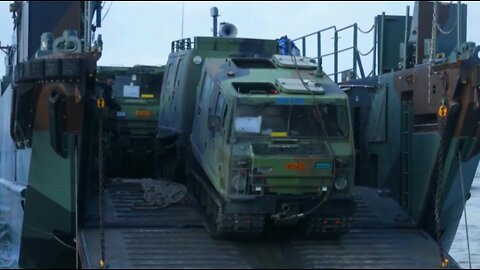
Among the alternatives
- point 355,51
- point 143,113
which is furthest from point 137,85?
point 355,51

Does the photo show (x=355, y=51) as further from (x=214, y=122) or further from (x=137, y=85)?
(x=214, y=122)

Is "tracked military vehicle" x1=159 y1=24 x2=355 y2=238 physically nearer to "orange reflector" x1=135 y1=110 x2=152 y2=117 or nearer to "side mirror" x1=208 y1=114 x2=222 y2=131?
"side mirror" x1=208 y1=114 x2=222 y2=131

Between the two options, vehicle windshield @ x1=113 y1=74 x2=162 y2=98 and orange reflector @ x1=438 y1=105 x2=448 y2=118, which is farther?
vehicle windshield @ x1=113 y1=74 x2=162 y2=98

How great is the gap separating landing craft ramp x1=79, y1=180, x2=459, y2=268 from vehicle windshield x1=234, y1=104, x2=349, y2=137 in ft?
3.79

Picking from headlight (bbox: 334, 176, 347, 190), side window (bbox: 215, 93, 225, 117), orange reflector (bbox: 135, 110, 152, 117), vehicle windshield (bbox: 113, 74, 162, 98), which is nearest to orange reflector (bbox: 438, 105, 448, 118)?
headlight (bbox: 334, 176, 347, 190)

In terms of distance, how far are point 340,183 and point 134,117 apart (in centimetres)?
553

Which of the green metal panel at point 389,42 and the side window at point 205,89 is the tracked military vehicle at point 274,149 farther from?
the green metal panel at point 389,42

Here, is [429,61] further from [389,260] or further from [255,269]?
[255,269]

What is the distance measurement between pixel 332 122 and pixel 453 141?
1.65 metres

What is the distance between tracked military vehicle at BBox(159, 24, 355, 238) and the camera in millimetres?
8273

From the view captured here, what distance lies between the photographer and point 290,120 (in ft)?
28.3

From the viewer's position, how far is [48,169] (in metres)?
9.35

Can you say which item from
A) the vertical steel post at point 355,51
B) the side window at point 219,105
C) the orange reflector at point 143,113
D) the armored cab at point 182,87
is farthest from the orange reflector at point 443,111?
the orange reflector at point 143,113

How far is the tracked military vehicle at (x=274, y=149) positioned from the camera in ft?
27.1
